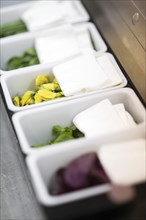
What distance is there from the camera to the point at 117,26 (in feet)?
4.60

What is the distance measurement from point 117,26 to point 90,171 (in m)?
0.61

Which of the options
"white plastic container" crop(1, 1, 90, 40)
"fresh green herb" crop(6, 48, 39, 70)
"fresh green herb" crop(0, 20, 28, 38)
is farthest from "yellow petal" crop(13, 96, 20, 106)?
"white plastic container" crop(1, 1, 90, 40)

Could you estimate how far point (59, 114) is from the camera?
1264 millimetres

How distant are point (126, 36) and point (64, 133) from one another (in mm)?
417

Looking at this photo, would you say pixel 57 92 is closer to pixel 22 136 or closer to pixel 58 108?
pixel 58 108

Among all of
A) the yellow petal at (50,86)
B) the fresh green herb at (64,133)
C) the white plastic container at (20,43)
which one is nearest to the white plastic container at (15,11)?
the white plastic container at (20,43)

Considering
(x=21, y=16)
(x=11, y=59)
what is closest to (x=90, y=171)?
(x=11, y=59)

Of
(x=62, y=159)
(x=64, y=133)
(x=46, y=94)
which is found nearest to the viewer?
(x=62, y=159)

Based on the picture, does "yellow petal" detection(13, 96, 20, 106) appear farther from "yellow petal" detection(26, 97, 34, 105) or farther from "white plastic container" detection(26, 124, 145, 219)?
"white plastic container" detection(26, 124, 145, 219)

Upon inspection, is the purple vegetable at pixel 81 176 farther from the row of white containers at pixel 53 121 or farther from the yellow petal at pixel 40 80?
the yellow petal at pixel 40 80

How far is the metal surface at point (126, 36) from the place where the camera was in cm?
124

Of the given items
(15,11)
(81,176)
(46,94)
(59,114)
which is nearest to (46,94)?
(46,94)

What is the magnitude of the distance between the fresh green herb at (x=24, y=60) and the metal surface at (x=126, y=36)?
30cm

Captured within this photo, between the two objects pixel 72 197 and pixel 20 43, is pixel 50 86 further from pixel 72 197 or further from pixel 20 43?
pixel 72 197
